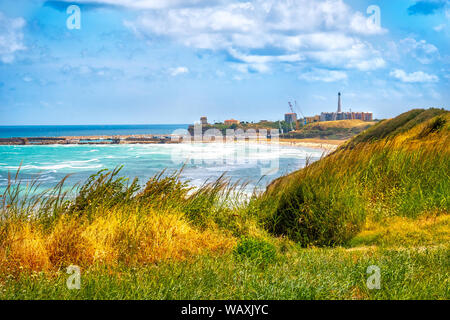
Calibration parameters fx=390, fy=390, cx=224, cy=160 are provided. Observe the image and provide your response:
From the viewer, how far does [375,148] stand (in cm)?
869

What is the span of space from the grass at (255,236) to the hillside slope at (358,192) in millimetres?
23

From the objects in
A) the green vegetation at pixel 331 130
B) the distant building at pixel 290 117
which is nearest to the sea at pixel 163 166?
the green vegetation at pixel 331 130

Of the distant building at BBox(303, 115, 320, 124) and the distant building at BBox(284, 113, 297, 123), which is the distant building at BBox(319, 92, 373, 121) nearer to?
the distant building at BBox(303, 115, 320, 124)

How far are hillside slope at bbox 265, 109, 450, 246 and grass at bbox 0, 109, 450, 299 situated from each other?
0.08ft

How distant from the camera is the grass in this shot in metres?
3.72

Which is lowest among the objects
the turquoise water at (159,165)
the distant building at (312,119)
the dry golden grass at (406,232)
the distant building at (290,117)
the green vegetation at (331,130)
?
the turquoise water at (159,165)

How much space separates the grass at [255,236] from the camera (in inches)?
147

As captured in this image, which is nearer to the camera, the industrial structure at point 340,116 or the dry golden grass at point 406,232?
the dry golden grass at point 406,232

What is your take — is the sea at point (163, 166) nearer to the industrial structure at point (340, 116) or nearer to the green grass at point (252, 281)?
the green grass at point (252, 281)

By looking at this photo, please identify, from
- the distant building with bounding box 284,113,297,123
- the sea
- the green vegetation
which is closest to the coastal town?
the green vegetation

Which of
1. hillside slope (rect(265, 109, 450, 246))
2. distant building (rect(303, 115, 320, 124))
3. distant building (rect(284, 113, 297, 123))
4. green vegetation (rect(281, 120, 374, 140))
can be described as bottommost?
hillside slope (rect(265, 109, 450, 246))

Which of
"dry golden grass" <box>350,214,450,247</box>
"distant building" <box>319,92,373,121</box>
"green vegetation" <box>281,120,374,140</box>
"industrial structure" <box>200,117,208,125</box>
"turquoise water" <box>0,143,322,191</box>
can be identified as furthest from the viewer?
"industrial structure" <box>200,117,208,125</box>

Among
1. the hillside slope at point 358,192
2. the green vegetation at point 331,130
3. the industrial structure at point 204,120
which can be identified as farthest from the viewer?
the industrial structure at point 204,120

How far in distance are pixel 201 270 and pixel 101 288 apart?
1039 millimetres
